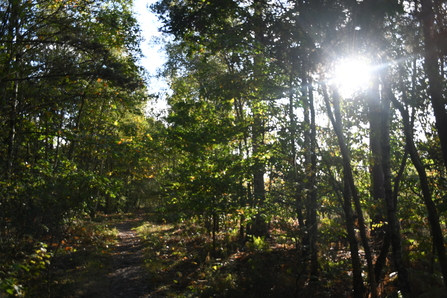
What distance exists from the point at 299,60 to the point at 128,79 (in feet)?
14.7

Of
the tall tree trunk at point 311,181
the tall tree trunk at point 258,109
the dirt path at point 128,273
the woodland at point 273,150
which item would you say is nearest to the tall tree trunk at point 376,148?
the woodland at point 273,150

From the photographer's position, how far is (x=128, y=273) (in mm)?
10641

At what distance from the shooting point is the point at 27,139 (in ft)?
31.9

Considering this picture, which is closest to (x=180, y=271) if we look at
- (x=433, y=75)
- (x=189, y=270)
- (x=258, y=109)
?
(x=189, y=270)

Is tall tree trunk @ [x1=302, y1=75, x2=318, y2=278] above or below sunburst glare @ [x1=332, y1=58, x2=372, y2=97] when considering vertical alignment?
below

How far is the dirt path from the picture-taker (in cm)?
877

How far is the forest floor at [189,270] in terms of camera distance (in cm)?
806

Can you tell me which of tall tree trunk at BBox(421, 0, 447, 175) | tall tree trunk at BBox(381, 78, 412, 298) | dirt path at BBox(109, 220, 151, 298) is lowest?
dirt path at BBox(109, 220, 151, 298)

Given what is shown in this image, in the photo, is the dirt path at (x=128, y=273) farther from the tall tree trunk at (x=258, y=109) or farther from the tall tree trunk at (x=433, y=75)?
the tall tree trunk at (x=433, y=75)

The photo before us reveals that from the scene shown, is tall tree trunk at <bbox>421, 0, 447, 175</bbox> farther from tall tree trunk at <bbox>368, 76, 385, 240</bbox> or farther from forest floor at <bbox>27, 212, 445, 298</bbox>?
forest floor at <bbox>27, 212, 445, 298</bbox>

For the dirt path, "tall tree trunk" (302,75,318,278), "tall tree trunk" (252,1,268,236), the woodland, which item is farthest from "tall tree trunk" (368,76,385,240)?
the dirt path

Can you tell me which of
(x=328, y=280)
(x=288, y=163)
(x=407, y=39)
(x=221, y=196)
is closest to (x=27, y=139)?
(x=221, y=196)

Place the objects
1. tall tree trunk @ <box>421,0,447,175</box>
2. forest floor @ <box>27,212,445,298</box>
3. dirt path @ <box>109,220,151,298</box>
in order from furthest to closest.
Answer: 1. dirt path @ <box>109,220,151,298</box>
2. forest floor @ <box>27,212,445,298</box>
3. tall tree trunk @ <box>421,0,447,175</box>

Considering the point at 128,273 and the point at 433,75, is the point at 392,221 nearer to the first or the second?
the point at 433,75
